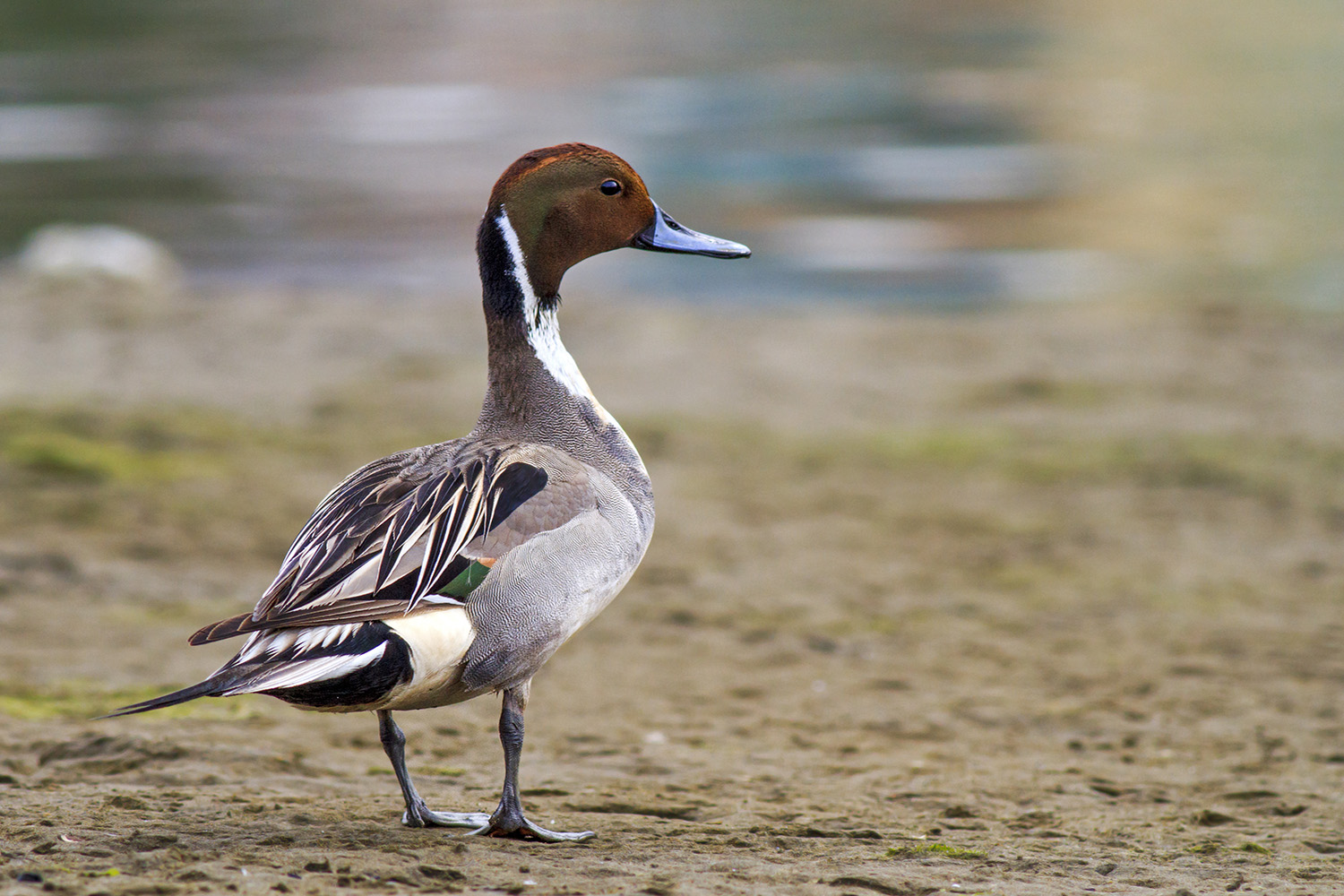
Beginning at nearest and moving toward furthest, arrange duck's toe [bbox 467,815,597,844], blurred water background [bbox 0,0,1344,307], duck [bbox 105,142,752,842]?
duck [bbox 105,142,752,842] → duck's toe [bbox 467,815,597,844] → blurred water background [bbox 0,0,1344,307]

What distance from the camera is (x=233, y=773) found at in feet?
14.0

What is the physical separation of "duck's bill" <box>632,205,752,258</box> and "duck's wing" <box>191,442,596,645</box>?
0.78 metres

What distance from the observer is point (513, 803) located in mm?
3672

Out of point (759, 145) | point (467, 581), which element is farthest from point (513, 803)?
point (759, 145)

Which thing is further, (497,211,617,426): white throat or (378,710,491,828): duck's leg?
(497,211,617,426): white throat

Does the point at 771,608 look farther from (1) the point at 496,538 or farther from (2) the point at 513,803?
(1) the point at 496,538

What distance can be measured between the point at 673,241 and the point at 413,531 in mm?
1301

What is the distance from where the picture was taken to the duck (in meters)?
3.30

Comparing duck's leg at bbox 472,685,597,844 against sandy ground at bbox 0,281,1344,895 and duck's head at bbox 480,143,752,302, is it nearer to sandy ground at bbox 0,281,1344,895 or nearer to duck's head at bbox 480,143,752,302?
sandy ground at bbox 0,281,1344,895

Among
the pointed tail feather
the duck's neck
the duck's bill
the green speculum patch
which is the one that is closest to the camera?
the pointed tail feather

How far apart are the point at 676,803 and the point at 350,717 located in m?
1.41

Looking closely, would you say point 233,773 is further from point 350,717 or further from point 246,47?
point 246,47

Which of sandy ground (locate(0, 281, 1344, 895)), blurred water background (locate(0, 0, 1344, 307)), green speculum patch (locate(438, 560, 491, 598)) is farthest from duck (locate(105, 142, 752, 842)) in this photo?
blurred water background (locate(0, 0, 1344, 307))

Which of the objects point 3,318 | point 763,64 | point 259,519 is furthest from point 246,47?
point 259,519
